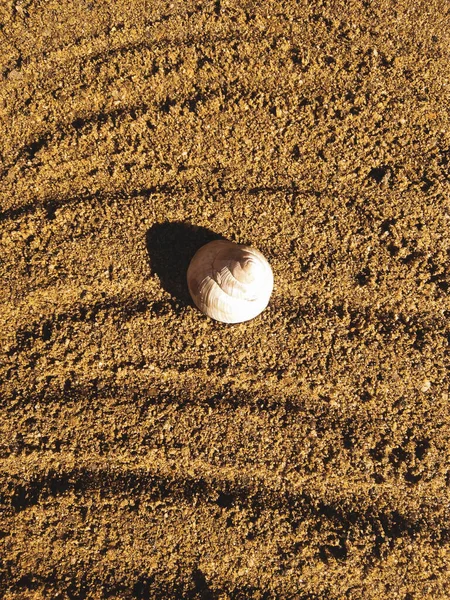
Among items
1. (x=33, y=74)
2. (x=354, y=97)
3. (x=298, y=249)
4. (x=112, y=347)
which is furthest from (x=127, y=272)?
(x=354, y=97)

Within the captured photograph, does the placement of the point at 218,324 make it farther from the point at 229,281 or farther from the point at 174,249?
the point at 174,249

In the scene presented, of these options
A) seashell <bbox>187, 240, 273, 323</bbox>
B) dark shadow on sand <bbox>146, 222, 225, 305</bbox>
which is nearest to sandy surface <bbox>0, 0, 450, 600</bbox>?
dark shadow on sand <bbox>146, 222, 225, 305</bbox>

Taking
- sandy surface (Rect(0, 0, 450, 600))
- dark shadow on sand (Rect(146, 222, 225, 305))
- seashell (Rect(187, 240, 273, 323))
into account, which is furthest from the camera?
dark shadow on sand (Rect(146, 222, 225, 305))

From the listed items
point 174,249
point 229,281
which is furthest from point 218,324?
point 174,249

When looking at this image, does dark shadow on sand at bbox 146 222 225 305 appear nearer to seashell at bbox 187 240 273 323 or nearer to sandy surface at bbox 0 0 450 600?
sandy surface at bbox 0 0 450 600

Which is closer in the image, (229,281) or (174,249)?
(229,281)

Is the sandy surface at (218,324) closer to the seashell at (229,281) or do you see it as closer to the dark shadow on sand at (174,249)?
the dark shadow on sand at (174,249)

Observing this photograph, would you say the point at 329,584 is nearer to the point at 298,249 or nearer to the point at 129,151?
the point at 298,249
